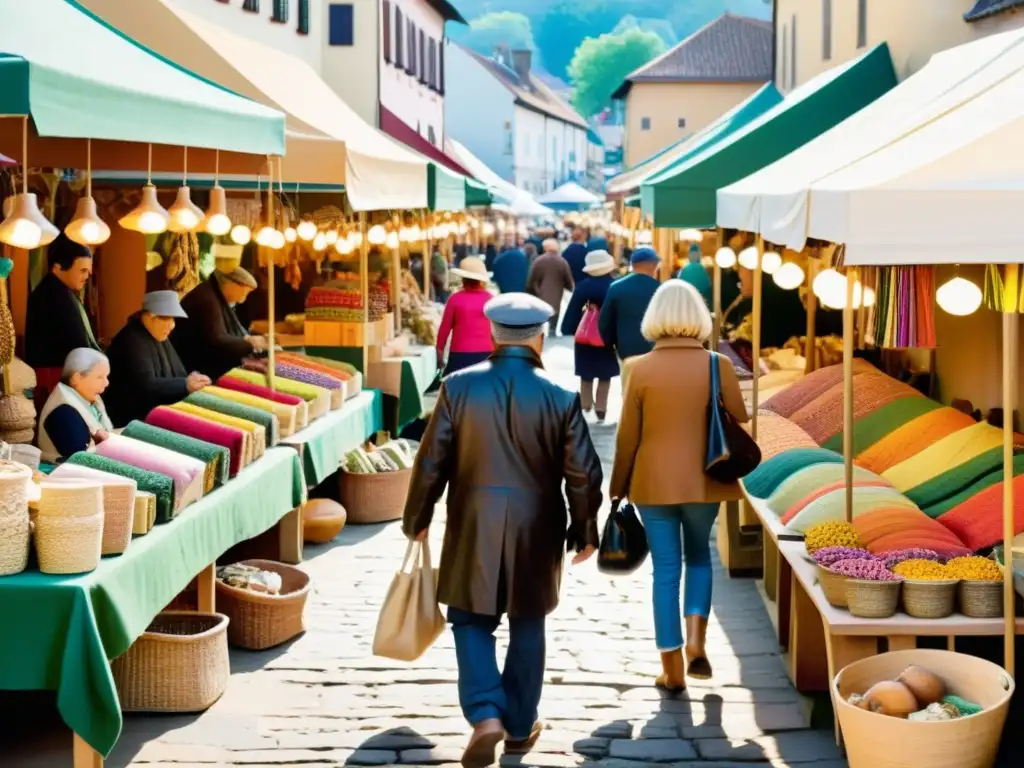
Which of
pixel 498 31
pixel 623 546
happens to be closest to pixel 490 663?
pixel 623 546

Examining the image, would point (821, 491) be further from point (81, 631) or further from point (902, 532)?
point (81, 631)

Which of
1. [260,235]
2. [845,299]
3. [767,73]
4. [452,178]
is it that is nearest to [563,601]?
[845,299]

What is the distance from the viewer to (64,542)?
19.7 feet

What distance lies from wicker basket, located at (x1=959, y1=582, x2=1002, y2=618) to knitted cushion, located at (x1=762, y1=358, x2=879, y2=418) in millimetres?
4598

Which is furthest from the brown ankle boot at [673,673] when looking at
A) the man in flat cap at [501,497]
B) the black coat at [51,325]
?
the black coat at [51,325]

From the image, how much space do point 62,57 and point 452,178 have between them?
31.1 ft

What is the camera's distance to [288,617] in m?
8.24

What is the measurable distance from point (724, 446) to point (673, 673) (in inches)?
45.4

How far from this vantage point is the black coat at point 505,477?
629cm

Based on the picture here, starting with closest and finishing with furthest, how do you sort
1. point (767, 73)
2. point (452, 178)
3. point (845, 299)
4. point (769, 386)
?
point (845, 299), point (769, 386), point (452, 178), point (767, 73)

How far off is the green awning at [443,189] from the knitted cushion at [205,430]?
6.12 meters

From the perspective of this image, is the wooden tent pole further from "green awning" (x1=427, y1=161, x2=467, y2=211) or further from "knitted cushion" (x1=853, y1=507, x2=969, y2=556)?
"green awning" (x1=427, y1=161, x2=467, y2=211)

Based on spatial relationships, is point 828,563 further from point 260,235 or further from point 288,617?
point 260,235

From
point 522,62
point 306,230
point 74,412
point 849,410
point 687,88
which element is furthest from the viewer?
point 522,62
